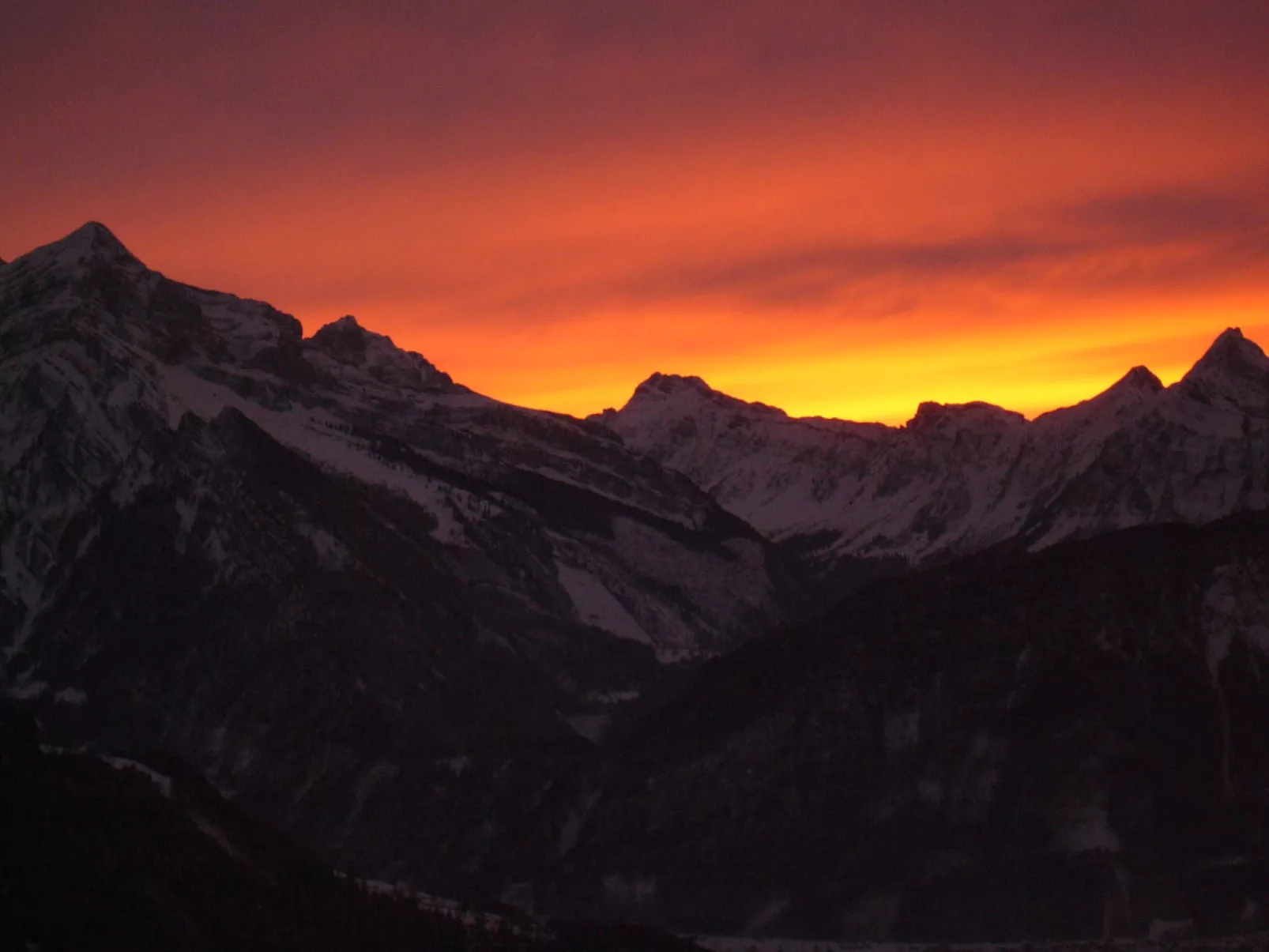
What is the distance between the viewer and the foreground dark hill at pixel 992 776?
131125 millimetres

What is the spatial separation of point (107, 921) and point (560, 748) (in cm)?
9152

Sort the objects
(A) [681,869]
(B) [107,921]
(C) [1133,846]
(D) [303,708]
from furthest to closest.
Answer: (D) [303,708], (A) [681,869], (C) [1133,846], (B) [107,921]

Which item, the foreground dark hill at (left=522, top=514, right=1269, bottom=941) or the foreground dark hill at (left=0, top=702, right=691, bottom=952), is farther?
the foreground dark hill at (left=522, top=514, right=1269, bottom=941)

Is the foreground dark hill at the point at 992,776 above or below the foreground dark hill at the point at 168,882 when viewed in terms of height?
above

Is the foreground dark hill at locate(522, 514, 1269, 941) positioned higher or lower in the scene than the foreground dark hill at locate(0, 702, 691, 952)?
higher

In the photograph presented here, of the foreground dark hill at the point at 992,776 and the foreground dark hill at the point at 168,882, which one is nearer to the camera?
the foreground dark hill at the point at 168,882

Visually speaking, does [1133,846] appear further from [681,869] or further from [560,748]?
[560,748]

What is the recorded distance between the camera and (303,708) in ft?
612

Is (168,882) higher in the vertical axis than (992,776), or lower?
lower

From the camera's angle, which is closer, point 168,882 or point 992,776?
point 168,882

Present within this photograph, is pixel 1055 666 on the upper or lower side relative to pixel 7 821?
upper

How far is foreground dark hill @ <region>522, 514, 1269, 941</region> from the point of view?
131m

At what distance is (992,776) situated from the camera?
13975 centimetres

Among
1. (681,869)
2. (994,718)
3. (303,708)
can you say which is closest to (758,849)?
(681,869)
